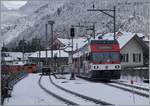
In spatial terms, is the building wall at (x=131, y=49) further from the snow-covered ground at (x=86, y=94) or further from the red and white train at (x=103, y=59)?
the snow-covered ground at (x=86, y=94)

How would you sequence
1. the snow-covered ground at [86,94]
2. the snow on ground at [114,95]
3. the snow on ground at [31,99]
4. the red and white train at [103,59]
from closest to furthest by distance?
the snow on ground at [114,95] < the snow-covered ground at [86,94] < the snow on ground at [31,99] < the red and white train at [103,59]

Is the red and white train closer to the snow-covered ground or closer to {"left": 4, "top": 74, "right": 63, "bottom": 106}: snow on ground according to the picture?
the snow-covered ground

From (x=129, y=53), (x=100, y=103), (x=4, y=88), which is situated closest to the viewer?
(x=100, y=103)

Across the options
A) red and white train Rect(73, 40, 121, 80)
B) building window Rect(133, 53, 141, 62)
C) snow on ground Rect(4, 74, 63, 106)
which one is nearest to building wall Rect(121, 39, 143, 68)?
building window Rect(133, 53, 141, 62)

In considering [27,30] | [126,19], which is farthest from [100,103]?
[27,30]

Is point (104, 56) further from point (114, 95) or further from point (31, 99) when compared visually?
point (31, 99)

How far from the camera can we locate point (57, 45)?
478 feet

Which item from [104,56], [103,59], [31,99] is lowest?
[31,99]

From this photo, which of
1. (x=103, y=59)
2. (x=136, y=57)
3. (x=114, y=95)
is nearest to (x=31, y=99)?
(x=114, y=95)

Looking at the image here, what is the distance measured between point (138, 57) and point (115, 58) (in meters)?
31.1

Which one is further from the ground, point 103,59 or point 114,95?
point 103,59

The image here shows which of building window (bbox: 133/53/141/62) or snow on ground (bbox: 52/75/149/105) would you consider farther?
building window (bbox: 133/53/141/62)

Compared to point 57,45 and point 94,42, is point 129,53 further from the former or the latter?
point 57,45

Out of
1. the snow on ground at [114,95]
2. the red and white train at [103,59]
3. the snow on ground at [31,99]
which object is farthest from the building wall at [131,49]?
the snow on ground at [31,99]
